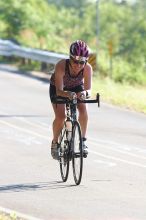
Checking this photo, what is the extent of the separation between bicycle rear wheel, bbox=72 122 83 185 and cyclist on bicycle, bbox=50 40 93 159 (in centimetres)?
9

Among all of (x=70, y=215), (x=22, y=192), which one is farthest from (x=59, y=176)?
(x=70, y=215)

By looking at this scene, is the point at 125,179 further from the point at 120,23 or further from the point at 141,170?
the point at 120,23

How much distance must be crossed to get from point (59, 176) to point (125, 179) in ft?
3.16

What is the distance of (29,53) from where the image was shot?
32.4m

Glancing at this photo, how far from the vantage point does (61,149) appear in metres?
11.0

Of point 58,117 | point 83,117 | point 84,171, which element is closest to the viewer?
point 83,117

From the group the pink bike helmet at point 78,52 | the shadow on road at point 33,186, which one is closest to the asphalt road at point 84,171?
the shadow on road at point 33,186

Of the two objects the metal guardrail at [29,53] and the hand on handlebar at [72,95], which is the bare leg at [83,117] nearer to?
the hand on handlebar at [72,95]

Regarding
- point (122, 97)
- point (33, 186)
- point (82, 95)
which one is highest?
point (82, 95)

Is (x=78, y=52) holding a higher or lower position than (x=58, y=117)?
higher

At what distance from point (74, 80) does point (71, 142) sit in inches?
33.0

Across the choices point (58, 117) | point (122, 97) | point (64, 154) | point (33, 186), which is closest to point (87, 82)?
point (58, 117)

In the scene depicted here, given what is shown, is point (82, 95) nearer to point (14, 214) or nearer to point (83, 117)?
point (83, 117)

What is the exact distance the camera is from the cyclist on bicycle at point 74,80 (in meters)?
10.2
